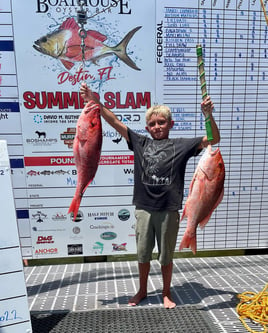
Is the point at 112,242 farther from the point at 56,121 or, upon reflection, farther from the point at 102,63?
the point at 102,63

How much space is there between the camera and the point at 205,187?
2.14 meters

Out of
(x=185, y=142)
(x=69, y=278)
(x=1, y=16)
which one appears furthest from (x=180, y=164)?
(x=1, y=16)

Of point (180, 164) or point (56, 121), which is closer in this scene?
point (180, 164)

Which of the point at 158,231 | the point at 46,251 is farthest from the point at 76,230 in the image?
the point at 158,231

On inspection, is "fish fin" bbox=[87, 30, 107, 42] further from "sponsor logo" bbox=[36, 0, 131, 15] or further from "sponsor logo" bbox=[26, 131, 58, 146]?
"sponsor logo" bbox=[26, 131, 58, 146]

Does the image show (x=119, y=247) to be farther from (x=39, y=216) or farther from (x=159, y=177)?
(x=159, y=177)

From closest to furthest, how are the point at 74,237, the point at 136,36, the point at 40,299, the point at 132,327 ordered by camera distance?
the point at 132,327
the point at 40,299
the point at 136,36
the point at 74,237

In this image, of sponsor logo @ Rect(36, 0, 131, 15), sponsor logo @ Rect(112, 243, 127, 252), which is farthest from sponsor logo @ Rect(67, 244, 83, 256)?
sponsor logo @ Rect(36, 0, 131, 15)

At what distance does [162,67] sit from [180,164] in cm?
143

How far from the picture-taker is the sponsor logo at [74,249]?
3.65 meters

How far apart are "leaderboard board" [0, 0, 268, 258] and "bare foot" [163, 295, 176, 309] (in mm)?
981

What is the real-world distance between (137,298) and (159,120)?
1702 mm

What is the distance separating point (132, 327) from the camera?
2480mm

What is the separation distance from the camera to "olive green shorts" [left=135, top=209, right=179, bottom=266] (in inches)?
102
